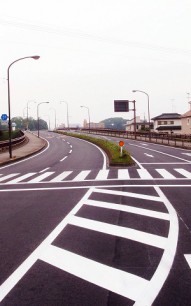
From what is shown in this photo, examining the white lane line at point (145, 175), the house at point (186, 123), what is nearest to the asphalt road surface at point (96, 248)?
the white lane line at point (145, 175)

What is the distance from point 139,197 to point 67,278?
6.27m

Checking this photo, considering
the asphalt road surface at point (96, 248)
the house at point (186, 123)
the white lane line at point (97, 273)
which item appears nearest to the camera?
the asphalt road surface at point (96, 248)

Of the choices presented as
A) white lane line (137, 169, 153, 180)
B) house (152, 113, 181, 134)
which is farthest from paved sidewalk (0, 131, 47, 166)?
house (152, 113, 181, 134)

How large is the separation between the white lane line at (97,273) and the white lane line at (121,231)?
4.58 ft

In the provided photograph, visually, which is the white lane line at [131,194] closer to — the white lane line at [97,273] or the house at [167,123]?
the white lane line at [97,273]

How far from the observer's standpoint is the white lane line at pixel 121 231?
6516mm

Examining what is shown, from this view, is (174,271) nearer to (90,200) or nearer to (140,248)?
(140,248)

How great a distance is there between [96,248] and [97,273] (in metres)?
1.06

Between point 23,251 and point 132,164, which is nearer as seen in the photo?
point 23,251

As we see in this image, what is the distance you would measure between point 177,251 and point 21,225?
12.5ft

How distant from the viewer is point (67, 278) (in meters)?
4.93

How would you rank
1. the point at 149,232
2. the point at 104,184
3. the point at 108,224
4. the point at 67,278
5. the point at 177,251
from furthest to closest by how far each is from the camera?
the point at 104,184 → the point at 108,224 → the point at 149,232 → the point at 177,251 → the point at 67,278

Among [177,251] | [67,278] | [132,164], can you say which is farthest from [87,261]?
[132,164]

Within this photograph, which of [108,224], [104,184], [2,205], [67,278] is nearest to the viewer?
[67,278]
